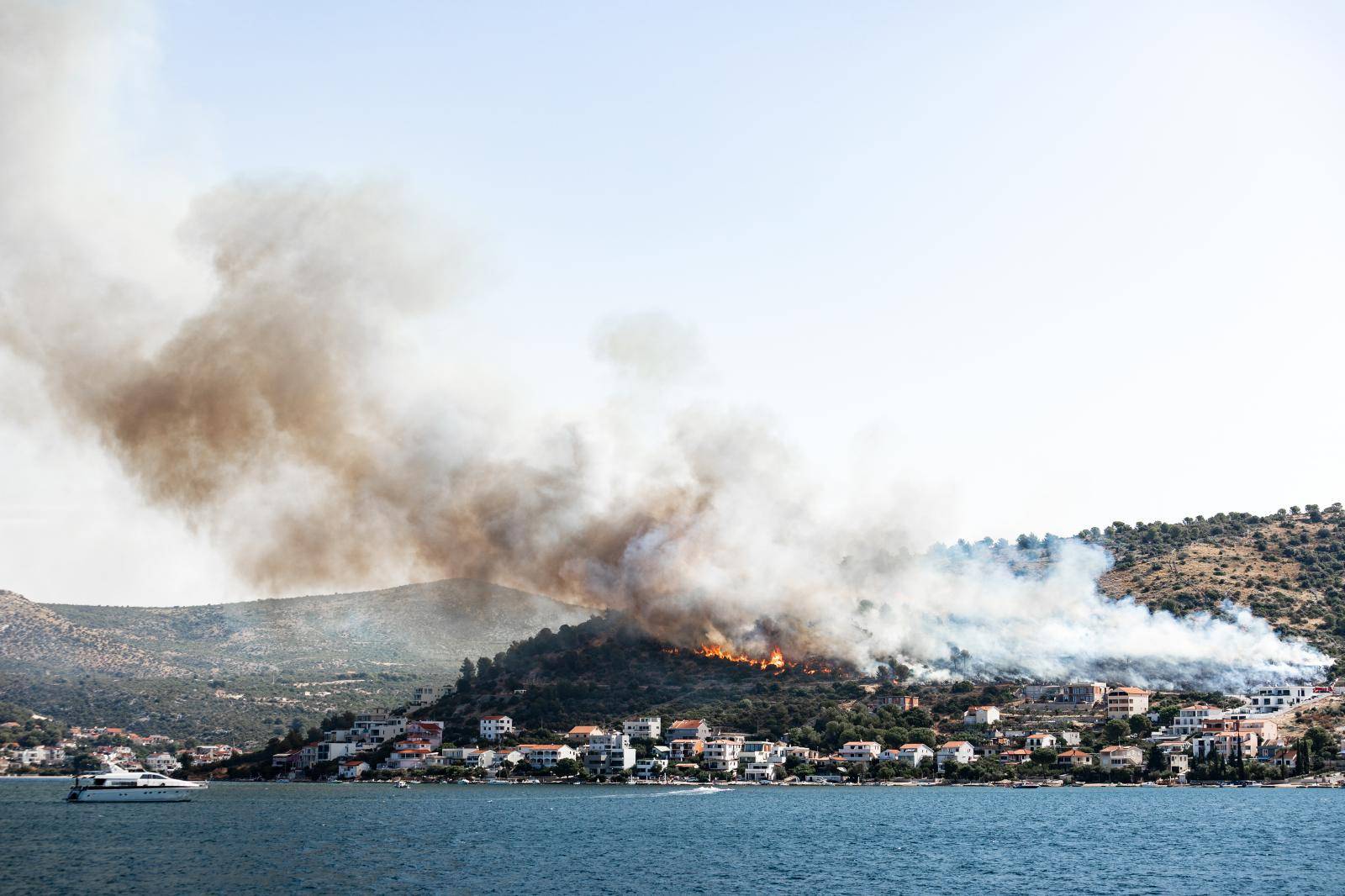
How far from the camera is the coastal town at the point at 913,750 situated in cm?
15350

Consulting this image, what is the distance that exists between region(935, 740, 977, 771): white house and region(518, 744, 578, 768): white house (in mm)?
45016

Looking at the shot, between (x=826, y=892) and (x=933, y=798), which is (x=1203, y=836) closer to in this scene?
(x=826, y=892)

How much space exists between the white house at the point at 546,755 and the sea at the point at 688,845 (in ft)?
98.1

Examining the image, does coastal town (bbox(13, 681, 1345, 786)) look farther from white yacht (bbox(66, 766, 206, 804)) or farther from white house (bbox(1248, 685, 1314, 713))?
white yacht (bbox(66, 766, 206, 804))

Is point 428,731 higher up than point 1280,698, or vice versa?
point 1280,698

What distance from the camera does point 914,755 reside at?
537 feet

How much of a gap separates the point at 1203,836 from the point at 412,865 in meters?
54.1

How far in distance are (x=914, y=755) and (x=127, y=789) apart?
86266mm

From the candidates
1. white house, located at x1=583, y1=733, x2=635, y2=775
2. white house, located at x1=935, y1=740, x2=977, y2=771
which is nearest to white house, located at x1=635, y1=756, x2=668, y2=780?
white house, located at x1=583, y1=733, x2=635, y2=775

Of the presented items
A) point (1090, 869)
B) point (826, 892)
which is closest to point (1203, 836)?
point (1090, 869)

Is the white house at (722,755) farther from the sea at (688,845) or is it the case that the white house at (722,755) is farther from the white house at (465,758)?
the white house at (465,758)

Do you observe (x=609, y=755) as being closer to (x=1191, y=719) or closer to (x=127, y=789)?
(x=127, y=789)

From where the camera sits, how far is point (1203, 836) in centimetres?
9662

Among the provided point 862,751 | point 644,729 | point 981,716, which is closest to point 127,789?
point 644,729
